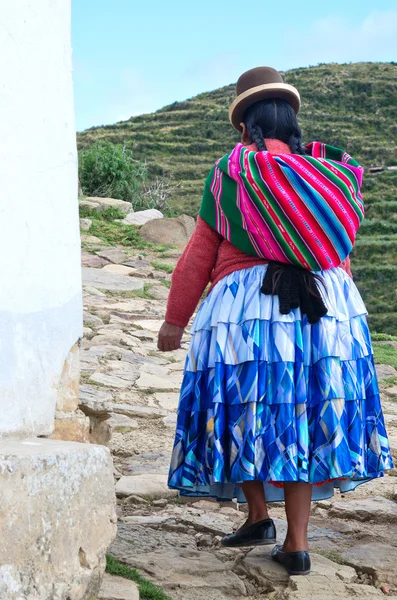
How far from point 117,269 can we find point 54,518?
6.98m

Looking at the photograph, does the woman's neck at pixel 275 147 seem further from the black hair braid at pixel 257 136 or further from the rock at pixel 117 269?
the rock at pixel 117 269

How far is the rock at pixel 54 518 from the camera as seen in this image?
1615 mm

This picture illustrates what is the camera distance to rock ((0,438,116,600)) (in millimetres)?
1615

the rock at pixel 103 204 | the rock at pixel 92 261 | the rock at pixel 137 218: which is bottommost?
the rock at pixel 92 261

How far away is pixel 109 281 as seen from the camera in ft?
26.7

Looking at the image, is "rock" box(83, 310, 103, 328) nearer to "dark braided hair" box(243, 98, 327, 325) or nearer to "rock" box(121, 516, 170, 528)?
"rock" box(121, 516, 170, 528)

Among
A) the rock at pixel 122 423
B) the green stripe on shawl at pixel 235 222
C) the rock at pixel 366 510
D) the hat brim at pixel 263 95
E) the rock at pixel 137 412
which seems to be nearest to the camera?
the green stripe on shawl at pixel 235 222

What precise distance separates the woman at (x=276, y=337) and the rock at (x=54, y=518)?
0.56 meters

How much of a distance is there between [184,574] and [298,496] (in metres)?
0.42

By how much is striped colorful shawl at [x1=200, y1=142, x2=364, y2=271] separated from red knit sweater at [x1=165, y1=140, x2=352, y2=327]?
0.30 feet

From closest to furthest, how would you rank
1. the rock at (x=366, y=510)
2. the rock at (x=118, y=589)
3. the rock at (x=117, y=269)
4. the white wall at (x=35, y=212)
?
the white wall at (x=35, y=212) < the rock at (x=118, y=589) < the rock at (x=366, y=510) < the rock at (x=117, y=269)

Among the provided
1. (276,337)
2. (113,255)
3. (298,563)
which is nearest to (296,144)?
(276,337)

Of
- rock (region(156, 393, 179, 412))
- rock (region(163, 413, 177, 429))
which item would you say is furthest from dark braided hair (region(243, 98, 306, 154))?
rock (region(156, 393, 179, 412))

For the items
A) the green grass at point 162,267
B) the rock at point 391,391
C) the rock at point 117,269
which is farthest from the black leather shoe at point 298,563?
the green grass at point 162,267
